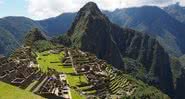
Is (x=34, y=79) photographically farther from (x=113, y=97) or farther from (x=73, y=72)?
(x=73, y=72)

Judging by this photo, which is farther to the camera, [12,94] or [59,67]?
[59,67]

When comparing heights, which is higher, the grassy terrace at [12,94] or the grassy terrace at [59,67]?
the grassy terrace at [12,94]

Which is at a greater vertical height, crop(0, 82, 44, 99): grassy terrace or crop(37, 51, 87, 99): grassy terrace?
crop(0, 82, 44, 99): grassy terrace

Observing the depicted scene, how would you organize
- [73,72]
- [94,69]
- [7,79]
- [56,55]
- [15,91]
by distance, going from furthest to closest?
1. [56,55]
2. [94,69]
3. [73,72]
4. [7,79]
5. [15,91]

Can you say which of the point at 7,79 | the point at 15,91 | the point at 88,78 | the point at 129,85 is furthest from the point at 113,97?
the point at 15,91

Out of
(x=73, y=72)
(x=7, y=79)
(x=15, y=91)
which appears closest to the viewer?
(x=15, y=91)

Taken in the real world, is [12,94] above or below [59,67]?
above

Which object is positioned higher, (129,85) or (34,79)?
(34,79)

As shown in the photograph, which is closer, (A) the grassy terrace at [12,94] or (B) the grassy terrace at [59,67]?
Answer: (A) the grassy terrace at [12,94]

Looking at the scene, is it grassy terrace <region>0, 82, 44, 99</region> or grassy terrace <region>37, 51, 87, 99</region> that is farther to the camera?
grassy terrace <region>37, 51, 87, 99</region>

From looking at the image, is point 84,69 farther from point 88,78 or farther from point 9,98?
point 9,98

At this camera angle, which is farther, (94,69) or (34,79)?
(94,69)
